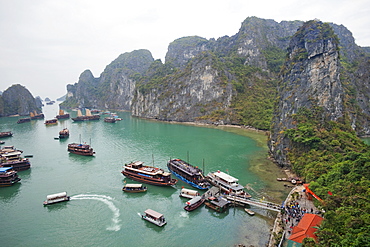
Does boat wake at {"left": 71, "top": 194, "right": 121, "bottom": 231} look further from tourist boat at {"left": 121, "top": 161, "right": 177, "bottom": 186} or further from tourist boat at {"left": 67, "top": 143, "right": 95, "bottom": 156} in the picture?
tourist boat at {"left": 67, "top": 143, "right": 95, "bottom": 156}

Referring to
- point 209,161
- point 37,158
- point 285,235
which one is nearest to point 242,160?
point 209,161

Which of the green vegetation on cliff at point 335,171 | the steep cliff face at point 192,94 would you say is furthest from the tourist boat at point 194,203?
the steep cliff face at point 192,94

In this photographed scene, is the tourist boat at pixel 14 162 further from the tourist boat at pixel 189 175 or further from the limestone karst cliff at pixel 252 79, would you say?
the limestone karst cliff at pixel 252 79

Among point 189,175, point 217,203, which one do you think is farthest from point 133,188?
point 217,203

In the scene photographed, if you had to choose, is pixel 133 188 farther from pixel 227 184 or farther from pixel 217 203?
pixel 227 184

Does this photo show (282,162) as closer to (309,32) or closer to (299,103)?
(299,103)

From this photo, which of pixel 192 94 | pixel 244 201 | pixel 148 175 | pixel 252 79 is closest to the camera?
pixel 244 201
